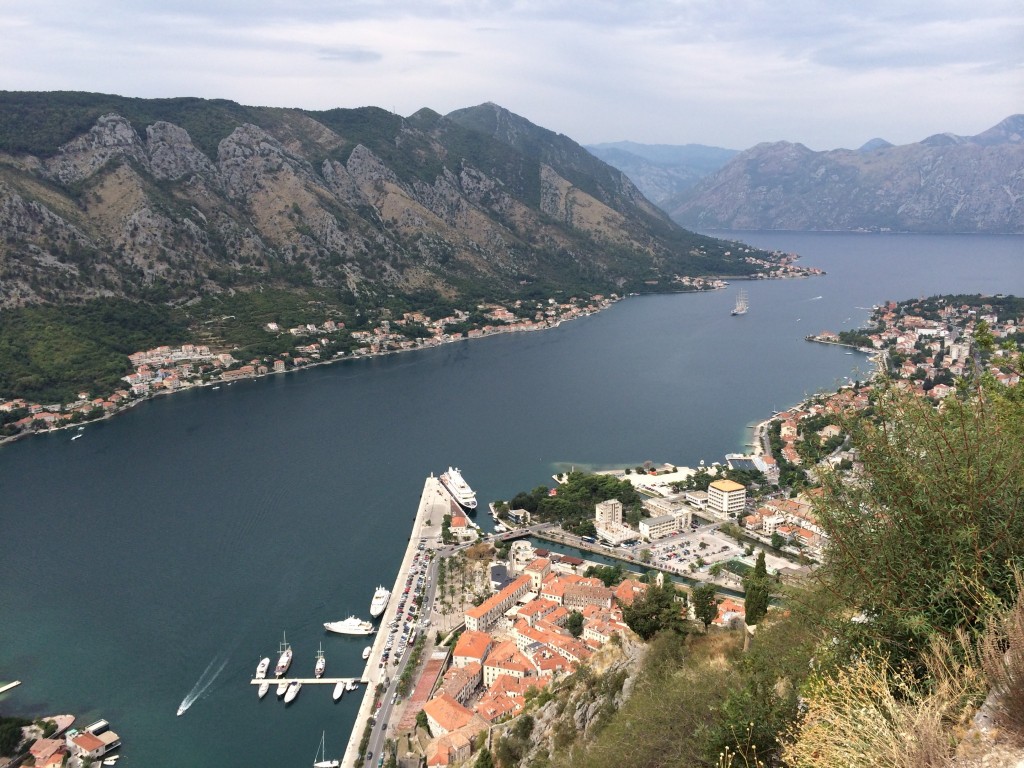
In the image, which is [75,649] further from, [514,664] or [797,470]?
[797,470]

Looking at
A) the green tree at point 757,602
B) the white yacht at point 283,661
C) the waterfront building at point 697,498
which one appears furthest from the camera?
the waterfront building at point 697,498

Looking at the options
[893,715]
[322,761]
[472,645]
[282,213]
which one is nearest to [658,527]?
[472,645]

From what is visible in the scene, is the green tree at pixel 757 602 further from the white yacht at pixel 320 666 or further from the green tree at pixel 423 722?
the white yacht at pixel 320 666

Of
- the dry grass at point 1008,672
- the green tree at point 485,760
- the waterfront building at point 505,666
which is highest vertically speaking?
the dry grass at point 1008,672

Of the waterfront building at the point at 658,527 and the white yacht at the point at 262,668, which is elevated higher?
the waterfront building at the point at 658,527

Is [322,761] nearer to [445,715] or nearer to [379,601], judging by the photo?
[445,715]

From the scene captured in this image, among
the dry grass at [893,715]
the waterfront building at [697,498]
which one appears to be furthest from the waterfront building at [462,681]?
the dry grass at [893,715]

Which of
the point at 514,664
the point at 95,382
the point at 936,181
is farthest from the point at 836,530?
the point at 936,181
